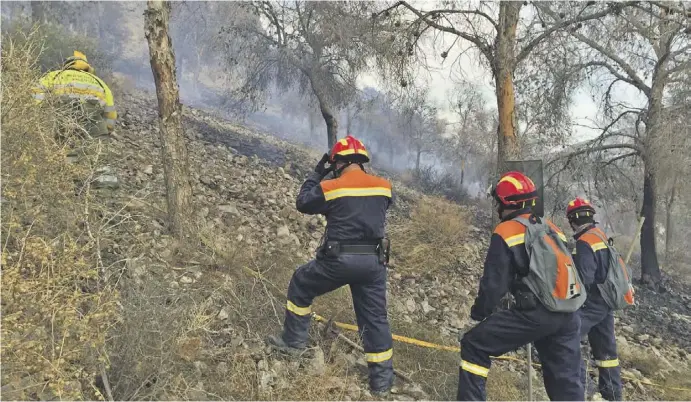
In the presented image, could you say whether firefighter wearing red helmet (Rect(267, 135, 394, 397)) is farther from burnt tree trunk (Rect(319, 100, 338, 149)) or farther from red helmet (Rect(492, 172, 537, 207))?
burnt tree trunk (Rect(319, 100, 338, 149))

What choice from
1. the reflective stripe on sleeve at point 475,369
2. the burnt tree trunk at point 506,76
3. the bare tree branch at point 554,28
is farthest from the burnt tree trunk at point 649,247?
the reflective stripe on sleeve at point 475,369

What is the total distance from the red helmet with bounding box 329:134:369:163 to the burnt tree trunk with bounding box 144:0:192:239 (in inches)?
84.1

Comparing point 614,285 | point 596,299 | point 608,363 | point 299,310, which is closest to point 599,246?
point 614,285

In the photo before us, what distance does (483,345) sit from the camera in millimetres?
2873

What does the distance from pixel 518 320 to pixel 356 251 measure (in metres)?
1.20

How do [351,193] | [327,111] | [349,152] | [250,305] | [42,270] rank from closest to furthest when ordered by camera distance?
[42,270], [351,193], [349,152], [250,305], [327,111]

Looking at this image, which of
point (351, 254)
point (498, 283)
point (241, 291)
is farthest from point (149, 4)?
point (498, 283)

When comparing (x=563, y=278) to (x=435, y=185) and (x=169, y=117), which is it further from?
(x=435, y=185)

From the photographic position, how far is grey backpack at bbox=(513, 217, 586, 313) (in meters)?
2.67

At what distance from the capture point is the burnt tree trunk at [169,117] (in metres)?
Answer: 4.31

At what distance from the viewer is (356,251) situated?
3.11 meters

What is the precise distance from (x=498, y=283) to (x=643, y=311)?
8.07 m

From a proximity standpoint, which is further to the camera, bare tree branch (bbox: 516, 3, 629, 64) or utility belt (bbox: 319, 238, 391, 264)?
bare tree branch (bbox: 516, 3, 629, 64)

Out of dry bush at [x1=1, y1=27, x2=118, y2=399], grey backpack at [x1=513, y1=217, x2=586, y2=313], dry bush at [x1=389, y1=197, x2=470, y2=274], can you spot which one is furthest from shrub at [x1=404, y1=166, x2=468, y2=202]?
dry bush at [x1=1, y1=27, x2=118, y2=399]
